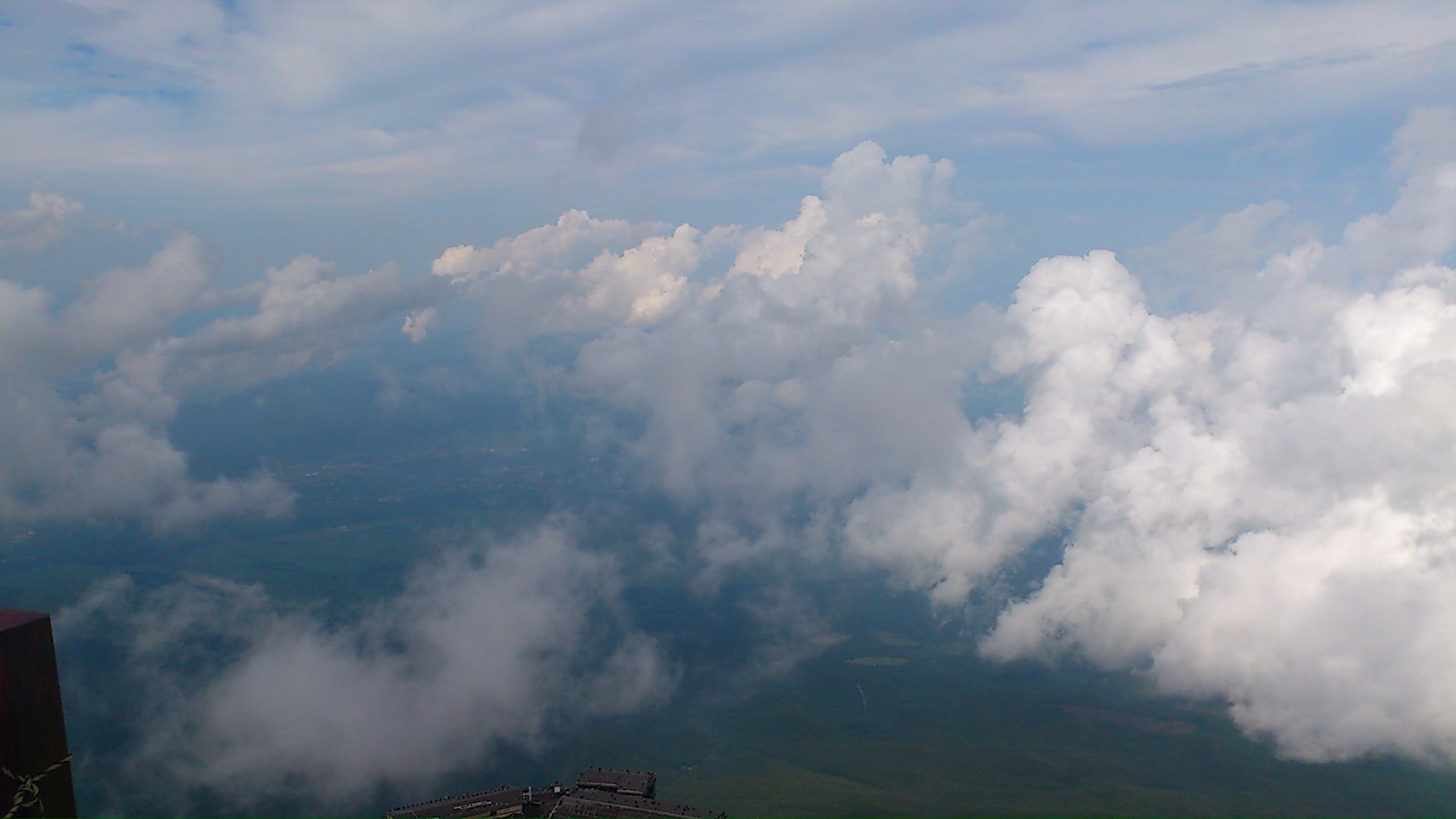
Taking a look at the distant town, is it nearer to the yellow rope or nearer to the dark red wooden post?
the dark red wooden post

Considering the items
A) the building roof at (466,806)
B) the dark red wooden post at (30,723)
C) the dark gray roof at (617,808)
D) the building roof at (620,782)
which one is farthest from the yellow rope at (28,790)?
the building roof at (620,782)

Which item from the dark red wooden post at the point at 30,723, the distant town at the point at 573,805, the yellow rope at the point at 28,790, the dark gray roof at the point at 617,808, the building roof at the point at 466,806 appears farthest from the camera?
the building roof at the point at 466,806

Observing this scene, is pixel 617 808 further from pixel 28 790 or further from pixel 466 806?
pixel 28 790

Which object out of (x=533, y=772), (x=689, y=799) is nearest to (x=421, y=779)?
(x=533, y=772)

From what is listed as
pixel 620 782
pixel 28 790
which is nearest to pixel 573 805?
pixel 620 782

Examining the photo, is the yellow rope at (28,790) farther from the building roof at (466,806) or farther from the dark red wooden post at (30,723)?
the building roof at (466,806)

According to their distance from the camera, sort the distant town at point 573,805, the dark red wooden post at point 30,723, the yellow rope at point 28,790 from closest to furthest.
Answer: the yellow rope at point 28,790 → the dark red wooden post at point 30,723 → the distant town at point 573,805

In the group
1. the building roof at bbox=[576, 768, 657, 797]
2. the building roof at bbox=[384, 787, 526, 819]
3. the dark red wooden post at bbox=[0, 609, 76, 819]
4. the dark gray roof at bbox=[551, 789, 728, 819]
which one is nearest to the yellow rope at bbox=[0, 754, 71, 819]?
the dark red wooden post at bbox=[0, 609, 76, 819]
